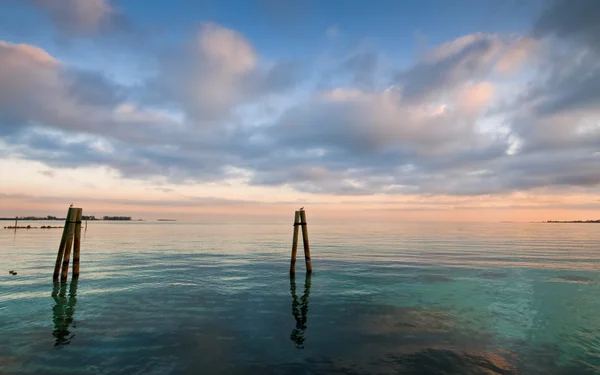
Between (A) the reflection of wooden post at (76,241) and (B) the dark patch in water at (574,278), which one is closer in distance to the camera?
(A) the reflection of wooden post at (76,241)

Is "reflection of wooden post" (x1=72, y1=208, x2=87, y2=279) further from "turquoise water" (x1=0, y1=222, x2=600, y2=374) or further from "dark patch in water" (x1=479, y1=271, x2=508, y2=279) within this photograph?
"dark patch in water" (x1=479, y1=271, x2=508, y2=279)

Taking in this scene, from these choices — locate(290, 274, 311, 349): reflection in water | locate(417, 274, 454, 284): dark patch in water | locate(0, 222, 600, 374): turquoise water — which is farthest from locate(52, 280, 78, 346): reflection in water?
locate(417, 274, 454, 284): dark patch in water

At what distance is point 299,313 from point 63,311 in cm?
1045

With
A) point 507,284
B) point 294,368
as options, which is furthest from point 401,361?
point 507,284

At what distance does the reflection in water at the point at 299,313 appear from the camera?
11.6 metres

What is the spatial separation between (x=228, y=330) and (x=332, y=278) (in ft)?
40.5

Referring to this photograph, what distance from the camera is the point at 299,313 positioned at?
14.9 metres

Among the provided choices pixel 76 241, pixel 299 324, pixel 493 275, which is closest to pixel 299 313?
pixel 299 324

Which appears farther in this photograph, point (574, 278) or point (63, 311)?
point (574, 278)

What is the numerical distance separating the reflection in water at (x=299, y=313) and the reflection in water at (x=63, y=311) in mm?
7589

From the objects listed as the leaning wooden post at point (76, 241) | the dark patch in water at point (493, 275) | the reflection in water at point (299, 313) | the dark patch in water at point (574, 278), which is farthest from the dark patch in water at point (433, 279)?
the leaning wooden post at point (76, 241)

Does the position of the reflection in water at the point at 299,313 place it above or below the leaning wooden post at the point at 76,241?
below

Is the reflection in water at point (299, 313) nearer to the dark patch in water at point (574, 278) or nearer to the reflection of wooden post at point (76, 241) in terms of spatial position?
the reflection of wooden post at point (76, 241)

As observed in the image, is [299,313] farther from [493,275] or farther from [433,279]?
[493,275]
